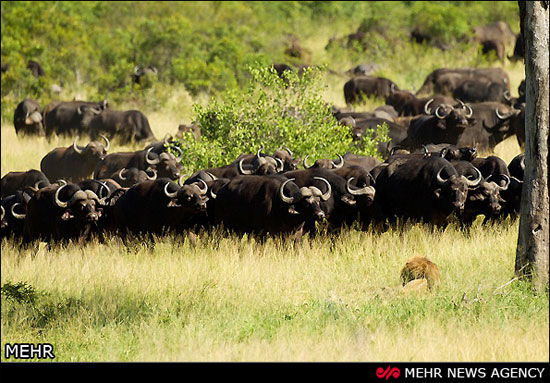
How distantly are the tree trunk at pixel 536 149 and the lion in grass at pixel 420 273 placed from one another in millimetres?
896

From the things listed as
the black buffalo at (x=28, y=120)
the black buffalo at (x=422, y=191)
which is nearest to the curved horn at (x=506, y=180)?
the black buffalo at (x=422, y=191)

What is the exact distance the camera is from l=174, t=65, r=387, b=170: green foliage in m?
16.1

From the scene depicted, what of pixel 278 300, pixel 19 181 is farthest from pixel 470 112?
pixel 278 300

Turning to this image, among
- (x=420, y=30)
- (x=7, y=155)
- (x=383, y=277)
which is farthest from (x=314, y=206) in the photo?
(x=420, y=30)

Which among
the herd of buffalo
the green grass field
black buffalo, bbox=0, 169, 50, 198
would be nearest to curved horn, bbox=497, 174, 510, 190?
the herd of buffalo

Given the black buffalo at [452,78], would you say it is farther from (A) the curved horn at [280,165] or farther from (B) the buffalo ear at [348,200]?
(B) the buffalo ear at [348,200]

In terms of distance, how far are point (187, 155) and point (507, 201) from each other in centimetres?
597

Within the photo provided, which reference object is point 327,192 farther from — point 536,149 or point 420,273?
point 536,149

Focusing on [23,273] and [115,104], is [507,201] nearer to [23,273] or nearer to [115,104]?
[23,273]

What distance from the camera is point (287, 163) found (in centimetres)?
1511
